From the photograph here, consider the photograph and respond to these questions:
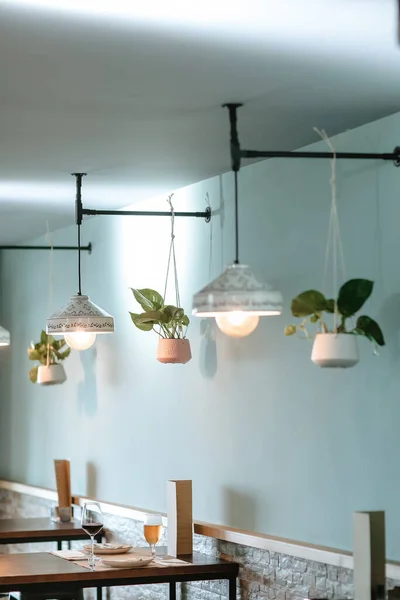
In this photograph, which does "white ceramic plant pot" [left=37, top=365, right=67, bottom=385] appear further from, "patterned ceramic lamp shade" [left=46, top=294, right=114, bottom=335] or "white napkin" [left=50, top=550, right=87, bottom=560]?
"white napkin" [left=50, top=550, right=87, bottom=560]

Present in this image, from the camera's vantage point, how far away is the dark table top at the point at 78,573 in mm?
4258

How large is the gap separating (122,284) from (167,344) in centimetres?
127

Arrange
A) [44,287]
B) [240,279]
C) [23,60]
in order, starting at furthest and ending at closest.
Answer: [44,287] < [240,279] < [23,60]

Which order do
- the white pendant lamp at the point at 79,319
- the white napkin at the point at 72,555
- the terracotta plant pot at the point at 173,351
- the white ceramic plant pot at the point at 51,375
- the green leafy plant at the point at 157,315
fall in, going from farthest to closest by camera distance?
the white ceramic plant pot at the point at 51,375 < the green leafy plant at the point at 157,315 < the terracotta plant pot at the point at 173,351 < the white pendant lamp at the point at 79,319 < the white napkin at the point at 72,555

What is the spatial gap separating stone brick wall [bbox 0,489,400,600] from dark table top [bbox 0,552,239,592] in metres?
0.11

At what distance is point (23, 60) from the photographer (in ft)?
10.8

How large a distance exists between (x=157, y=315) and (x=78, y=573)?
1438 mm

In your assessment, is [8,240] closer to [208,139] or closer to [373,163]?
[208,139]

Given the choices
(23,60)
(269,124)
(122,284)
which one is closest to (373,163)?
(269,124)

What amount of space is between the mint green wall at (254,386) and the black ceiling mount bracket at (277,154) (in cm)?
9

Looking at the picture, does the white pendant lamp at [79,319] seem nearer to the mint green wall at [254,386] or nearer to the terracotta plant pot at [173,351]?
the terracotta plant pot at [173,351]

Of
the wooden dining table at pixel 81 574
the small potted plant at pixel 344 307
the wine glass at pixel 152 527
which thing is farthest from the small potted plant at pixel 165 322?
the small potted plant at pixel 344 307

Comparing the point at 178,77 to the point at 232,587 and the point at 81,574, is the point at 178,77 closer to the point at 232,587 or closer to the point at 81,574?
the point at 81,574

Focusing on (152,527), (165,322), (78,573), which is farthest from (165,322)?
(78,573)
